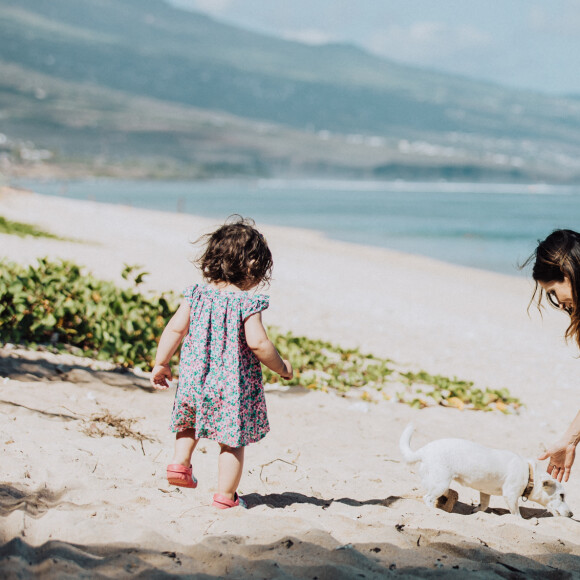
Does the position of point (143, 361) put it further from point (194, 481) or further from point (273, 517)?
point (273, 517)

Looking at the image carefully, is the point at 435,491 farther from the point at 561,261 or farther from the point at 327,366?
the point at 327,366

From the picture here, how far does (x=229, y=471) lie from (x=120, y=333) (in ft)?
10.0

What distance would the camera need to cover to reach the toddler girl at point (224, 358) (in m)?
3.62

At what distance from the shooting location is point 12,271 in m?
6.89

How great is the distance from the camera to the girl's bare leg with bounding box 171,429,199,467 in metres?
3.79

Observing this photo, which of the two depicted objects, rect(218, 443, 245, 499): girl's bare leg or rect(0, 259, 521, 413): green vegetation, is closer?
rect(218, 443, 245, 499): girl's bare leg

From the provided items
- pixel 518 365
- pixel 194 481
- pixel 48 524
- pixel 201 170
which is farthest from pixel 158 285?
pixel 201 170

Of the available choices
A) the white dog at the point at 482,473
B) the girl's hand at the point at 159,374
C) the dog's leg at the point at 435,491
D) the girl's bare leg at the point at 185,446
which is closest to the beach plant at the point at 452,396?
the white dog at the point at 482,473

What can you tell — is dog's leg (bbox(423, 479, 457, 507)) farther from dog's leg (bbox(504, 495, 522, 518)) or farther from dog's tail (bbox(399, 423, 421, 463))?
dog's leg (bbox(504, 495, 522, 518))

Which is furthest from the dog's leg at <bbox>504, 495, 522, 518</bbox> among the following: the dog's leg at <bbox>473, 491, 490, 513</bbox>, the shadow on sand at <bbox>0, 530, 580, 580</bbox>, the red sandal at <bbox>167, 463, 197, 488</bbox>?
the red sandal at <bbox>167, 463, 197, 488</bbox>

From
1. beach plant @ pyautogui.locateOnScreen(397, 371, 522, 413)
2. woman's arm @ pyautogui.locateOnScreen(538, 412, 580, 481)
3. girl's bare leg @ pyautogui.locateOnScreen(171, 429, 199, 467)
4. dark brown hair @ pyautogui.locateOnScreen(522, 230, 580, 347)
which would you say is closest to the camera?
dark brown hair @ pyautogui.locateOnScreen(522, 230, 580, 347)

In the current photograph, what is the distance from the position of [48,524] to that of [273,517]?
0.98 metres

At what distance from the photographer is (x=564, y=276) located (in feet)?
11.8

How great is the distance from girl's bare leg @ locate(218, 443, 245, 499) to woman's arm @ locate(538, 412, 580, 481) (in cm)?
154
